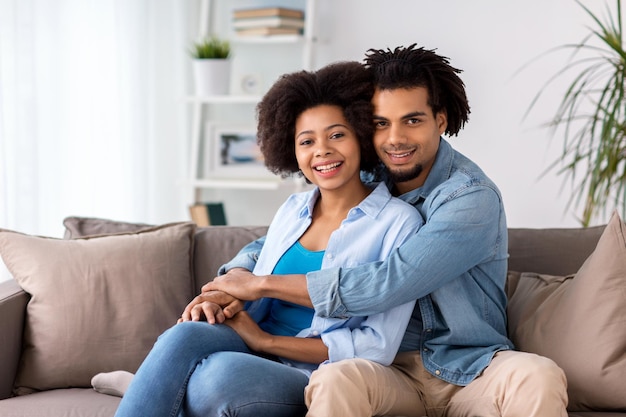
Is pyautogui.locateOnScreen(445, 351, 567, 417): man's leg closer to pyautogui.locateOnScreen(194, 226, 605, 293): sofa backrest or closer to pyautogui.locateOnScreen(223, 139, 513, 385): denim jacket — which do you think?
pyautogui.locateOnScreen(223, 139, 513, 385): denim jacket

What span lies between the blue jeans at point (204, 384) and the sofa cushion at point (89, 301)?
504 millimetres

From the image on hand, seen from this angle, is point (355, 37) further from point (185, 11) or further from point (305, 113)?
point (305, 113)

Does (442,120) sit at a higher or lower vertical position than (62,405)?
higher

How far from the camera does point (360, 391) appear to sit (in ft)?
6.28

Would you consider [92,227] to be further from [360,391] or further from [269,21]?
[269,21]

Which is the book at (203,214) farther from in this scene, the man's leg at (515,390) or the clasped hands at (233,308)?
the man's leg at (515,390)

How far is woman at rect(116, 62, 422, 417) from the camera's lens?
6.29 ft

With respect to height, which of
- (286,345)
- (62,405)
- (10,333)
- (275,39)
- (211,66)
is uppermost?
(275,39)

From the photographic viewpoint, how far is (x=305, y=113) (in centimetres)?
227

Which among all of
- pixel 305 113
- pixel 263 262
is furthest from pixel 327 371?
pixel 305 113

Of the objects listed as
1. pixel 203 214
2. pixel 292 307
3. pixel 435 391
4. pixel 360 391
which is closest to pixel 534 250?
pixel 435 391

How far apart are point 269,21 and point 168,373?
2636 millimetres

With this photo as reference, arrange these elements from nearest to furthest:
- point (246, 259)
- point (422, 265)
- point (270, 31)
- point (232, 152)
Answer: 1. point (422, 265)
2. point (246, 259)
3. point (270, 31)
4. point (232, 152)

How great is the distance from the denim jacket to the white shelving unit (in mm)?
2154
